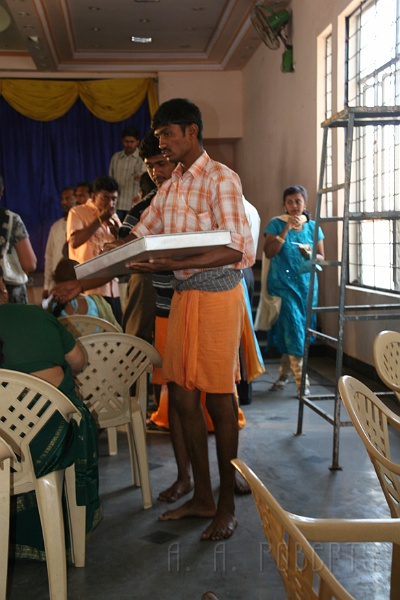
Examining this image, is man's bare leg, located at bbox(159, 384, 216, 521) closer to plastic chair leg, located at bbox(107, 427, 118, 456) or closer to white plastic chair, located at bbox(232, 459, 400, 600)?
plastic chair leg, located at bbox(107, 427, 118, 456)

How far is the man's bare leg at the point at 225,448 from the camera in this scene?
2.71m

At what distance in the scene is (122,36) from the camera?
1030 cm

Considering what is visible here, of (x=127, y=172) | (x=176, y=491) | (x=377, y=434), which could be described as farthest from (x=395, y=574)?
(x=127, y=172)

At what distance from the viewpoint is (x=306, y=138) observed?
7426mm

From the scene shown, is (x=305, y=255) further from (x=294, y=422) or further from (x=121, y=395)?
(x=121, y=395)

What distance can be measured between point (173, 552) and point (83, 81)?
33.5ft

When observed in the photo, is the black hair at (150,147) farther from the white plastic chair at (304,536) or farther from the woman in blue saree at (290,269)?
the white plastic chair at (304,536)

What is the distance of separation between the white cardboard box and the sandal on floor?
3211 millimetres

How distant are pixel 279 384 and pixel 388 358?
3234mm

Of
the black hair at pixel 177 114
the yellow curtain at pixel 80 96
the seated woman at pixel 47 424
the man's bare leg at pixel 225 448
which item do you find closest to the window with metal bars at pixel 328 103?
the black hair at pixel 177 114

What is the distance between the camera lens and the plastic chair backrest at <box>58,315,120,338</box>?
11.8ft

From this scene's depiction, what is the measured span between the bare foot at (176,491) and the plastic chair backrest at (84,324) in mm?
853

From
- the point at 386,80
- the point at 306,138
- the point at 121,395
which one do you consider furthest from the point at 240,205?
the point at 306,138

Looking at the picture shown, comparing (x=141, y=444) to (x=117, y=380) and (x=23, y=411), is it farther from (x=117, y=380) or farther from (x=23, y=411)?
(x=23, y=411)
